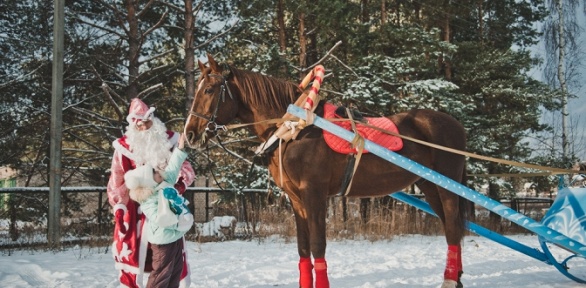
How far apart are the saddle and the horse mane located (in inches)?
15.2

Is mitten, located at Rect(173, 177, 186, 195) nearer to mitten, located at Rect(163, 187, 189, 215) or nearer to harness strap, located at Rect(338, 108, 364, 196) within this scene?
mitten, located at Rect(163, 187, 189, 215)

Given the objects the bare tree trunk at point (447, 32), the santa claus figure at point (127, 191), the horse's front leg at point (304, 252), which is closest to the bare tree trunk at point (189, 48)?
the horse's front leg at point (304, 252)

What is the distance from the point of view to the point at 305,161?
13.3 ft

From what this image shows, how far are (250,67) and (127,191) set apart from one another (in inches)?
379

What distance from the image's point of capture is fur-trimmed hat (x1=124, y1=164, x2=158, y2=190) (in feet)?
11.0

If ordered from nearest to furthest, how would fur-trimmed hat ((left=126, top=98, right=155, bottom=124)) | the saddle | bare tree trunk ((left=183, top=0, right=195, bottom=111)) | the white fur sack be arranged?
the white fur sack, fur-trimmed hat ((left=126, top=98, right=155, bottom=124)), the saddle, bare tree trunk ((left=183, top=0, right=195, bottom=111))

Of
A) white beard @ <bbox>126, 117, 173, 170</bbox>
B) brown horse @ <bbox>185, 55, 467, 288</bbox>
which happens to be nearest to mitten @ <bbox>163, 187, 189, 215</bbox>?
white beard @ <bbox>126, 117, 173, 170</bbox>

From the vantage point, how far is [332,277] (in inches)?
221

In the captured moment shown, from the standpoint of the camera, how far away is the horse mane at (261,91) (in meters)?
4.26

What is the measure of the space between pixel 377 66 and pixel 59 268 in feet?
36.0

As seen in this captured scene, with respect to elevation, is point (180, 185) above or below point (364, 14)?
below

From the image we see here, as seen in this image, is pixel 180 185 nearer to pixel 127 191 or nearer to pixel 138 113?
pixel 127 191

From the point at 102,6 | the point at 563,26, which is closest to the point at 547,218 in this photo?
the point at 102,6

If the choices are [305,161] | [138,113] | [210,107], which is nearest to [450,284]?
[305,161]
